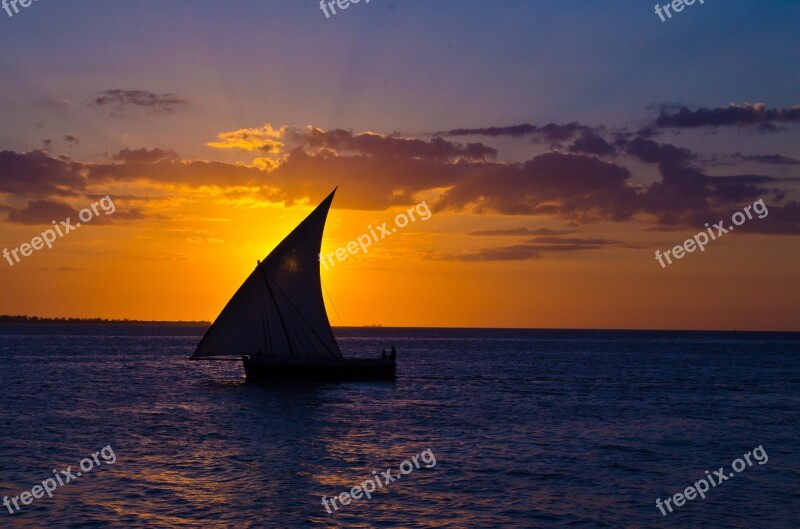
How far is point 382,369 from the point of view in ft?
235

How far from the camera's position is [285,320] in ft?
218

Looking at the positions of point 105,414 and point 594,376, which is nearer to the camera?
point 105,414

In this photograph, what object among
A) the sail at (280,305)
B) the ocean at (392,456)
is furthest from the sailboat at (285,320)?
the ocean at (392,456)

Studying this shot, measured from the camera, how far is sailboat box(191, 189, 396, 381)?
65.0 m

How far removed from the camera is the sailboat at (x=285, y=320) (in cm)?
6500

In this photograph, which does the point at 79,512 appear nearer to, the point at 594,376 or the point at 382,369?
the point at 382,369

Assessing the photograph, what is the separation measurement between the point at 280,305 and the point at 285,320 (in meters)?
1.34

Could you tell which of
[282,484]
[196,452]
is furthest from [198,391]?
[282,484]

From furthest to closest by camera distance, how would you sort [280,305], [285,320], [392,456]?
[285,320] < [280,305] < [392,456]

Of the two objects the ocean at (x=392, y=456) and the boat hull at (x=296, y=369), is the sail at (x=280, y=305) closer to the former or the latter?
the boat hull at (x=296, y=369)

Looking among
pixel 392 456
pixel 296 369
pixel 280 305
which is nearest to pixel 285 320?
pixel 280 305

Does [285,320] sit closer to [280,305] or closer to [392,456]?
[280,305]

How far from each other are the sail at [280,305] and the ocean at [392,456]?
3649 millimetres

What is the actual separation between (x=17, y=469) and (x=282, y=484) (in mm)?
9817
